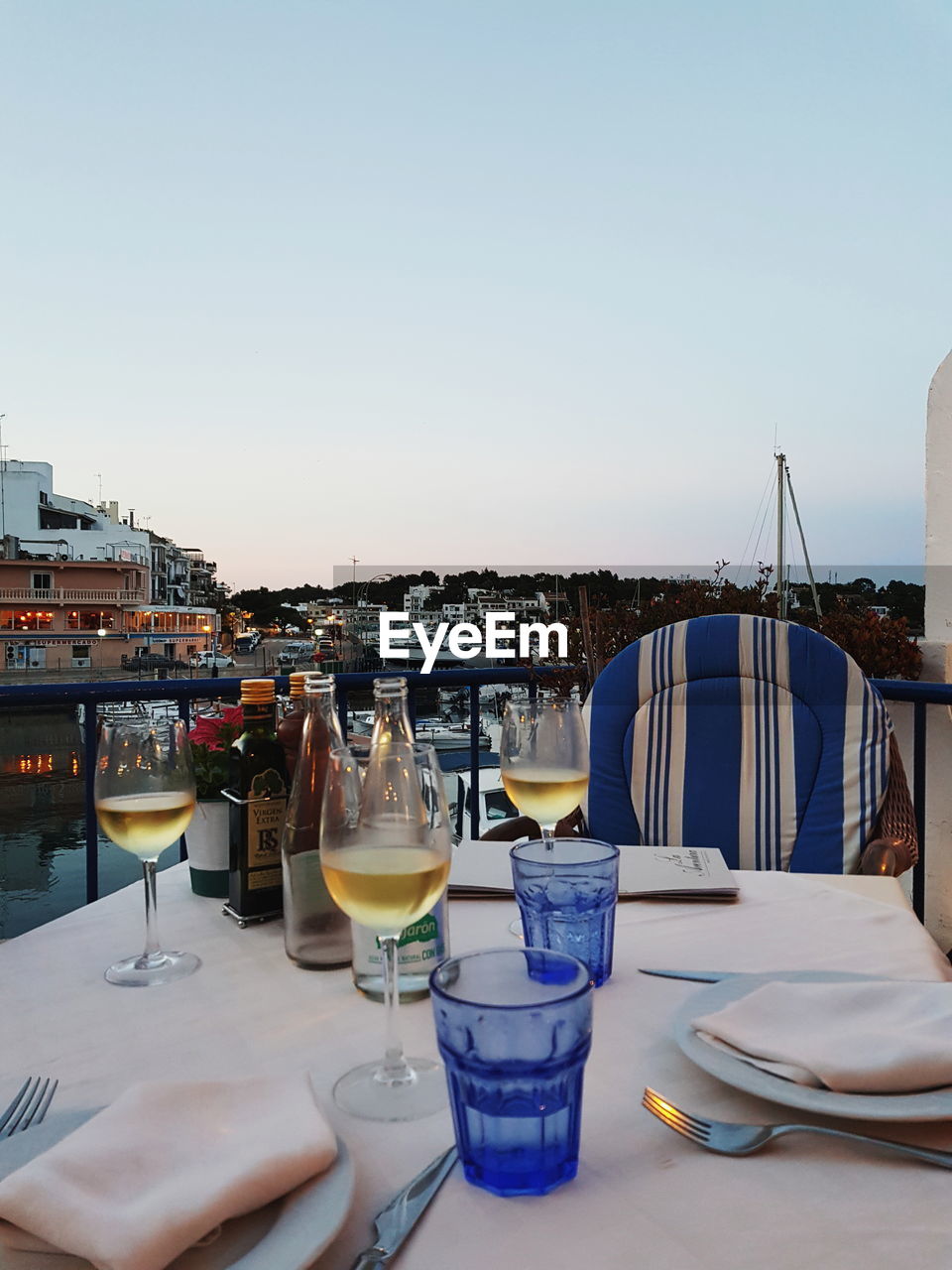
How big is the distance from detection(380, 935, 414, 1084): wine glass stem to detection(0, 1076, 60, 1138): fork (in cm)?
26

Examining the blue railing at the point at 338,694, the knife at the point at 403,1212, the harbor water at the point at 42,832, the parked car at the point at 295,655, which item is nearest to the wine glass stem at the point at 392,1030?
the knife at the point at 403,1212

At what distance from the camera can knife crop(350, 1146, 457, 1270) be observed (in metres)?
0.46

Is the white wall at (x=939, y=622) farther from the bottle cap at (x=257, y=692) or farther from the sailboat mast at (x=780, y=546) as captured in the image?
the bottle cap at (x=257, y=692)

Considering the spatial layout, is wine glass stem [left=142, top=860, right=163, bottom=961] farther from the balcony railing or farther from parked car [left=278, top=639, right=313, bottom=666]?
the balcony railing

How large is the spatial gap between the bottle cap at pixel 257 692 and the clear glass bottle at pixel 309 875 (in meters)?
0.09

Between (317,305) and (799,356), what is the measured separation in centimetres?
803

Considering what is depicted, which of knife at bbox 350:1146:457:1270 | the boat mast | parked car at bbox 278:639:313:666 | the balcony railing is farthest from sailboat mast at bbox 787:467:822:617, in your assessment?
the balcony railing

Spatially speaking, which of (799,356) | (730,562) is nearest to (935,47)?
(730,562)

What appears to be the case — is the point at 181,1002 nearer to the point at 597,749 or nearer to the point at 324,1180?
the point at 324,1180

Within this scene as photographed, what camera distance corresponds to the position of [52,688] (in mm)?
2242

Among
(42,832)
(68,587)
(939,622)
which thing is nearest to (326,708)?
(939,622)

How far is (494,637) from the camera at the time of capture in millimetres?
6004

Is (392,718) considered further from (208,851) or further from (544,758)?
(208,851)

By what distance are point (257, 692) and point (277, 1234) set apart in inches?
24.4
